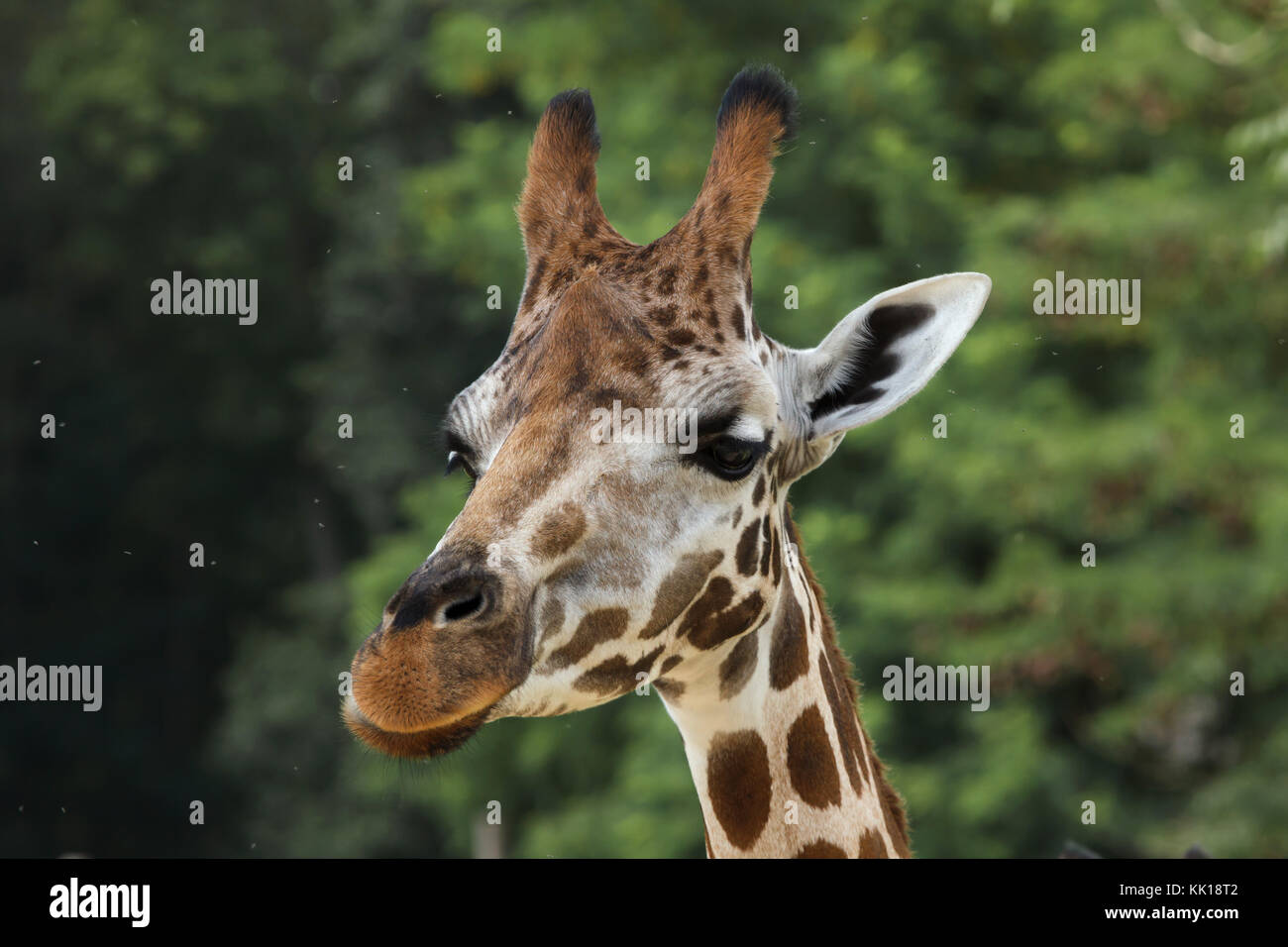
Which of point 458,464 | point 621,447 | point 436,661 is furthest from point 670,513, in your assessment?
point 436,661

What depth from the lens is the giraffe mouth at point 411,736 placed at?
7.88ft

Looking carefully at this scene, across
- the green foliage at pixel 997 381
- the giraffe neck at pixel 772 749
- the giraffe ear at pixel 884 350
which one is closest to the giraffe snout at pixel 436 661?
the giraffe neck at pixel 772 749

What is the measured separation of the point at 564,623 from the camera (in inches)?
106

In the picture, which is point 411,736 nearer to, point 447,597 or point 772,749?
point 447,597

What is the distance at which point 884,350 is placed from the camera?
3170 mm

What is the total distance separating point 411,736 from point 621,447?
2.25ft

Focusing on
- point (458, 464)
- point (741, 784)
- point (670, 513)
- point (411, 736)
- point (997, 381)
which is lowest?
point (741, 784)

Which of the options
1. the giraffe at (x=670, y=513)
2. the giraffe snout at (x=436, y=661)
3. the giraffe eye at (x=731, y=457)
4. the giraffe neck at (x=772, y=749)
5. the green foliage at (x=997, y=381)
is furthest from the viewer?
the green foliage at (x=997, y=381)

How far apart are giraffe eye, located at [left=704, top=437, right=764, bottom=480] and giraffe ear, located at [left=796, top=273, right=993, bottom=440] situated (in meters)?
0.29

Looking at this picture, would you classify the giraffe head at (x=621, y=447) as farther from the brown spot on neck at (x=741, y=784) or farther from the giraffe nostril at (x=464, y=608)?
the brown spot on neck at (x=741, y=784)

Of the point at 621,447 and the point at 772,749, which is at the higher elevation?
the point at 621,447
